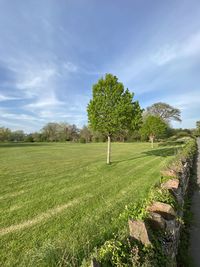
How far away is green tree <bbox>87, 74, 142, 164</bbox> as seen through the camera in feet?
36.9

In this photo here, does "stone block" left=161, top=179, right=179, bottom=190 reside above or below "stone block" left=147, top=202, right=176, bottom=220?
above

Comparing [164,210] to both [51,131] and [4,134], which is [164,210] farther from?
[51,131]

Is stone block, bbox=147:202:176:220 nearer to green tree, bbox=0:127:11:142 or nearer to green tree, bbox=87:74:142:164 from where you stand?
green tree, bbox=87:74:142:164

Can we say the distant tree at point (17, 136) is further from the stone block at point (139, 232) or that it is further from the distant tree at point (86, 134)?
the stone block at point (139, 232)

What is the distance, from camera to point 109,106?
446 inches

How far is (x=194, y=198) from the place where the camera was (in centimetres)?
620

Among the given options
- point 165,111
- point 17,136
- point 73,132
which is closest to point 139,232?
point 165,111

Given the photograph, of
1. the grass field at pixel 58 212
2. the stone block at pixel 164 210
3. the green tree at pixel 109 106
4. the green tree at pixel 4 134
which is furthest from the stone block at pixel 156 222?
the green tree at pixel 4 134

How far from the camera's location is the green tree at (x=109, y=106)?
443 inches

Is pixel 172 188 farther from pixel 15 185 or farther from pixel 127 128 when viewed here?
pixel 127 128

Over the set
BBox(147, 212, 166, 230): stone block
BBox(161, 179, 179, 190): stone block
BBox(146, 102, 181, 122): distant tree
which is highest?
BBox(146, 102, 181, 122): distant tree

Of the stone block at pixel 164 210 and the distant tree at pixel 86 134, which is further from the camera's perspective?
the distant tree at pixel 86 134

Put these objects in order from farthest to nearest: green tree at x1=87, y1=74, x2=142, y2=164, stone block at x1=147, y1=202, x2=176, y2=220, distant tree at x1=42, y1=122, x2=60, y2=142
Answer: distant tree at x1=42, y1=122, x2=60, y2=142, green tree at x1=87, y1=74, x2=142, y2=164, stone block at x1=147, y1=202, x2=176, y2=220

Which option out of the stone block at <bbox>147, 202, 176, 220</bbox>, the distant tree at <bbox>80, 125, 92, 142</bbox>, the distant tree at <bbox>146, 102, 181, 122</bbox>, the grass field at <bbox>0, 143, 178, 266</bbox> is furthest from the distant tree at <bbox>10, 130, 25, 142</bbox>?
the stone block at <bbox>147, 202, 176, 220</bbox>
